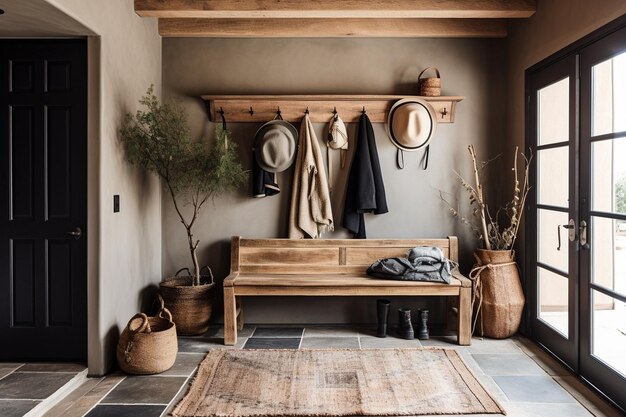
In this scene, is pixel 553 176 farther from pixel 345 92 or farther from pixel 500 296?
pixel 345 92

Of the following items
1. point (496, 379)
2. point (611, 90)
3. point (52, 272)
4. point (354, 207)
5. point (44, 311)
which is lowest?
point (496, 379)

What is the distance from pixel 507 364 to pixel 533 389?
0.44 m

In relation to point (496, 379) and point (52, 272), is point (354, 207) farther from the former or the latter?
point (52, 272)

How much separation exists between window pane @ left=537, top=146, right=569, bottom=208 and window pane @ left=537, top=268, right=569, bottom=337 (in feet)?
1.72

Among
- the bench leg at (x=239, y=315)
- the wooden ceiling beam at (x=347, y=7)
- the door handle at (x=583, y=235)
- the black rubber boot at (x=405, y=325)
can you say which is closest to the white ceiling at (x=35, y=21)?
the wooden ceiling beam at (x=347, y=7)

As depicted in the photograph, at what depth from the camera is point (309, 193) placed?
451cm

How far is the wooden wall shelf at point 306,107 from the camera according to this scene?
14.7 ft

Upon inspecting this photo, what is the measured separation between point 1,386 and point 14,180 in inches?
49.2

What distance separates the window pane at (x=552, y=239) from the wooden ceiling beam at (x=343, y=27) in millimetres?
1623

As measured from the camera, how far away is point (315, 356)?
372cm

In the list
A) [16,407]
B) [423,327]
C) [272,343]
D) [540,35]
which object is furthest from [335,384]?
[540,35]

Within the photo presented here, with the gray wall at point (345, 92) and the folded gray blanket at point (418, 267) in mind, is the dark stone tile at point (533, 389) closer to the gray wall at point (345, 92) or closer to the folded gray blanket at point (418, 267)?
the folded gray blanket at point (418, 267)

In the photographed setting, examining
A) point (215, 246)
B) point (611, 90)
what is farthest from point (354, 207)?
point (611, 90)

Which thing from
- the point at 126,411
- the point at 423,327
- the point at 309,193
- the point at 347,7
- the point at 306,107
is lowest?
the point at 126,411
